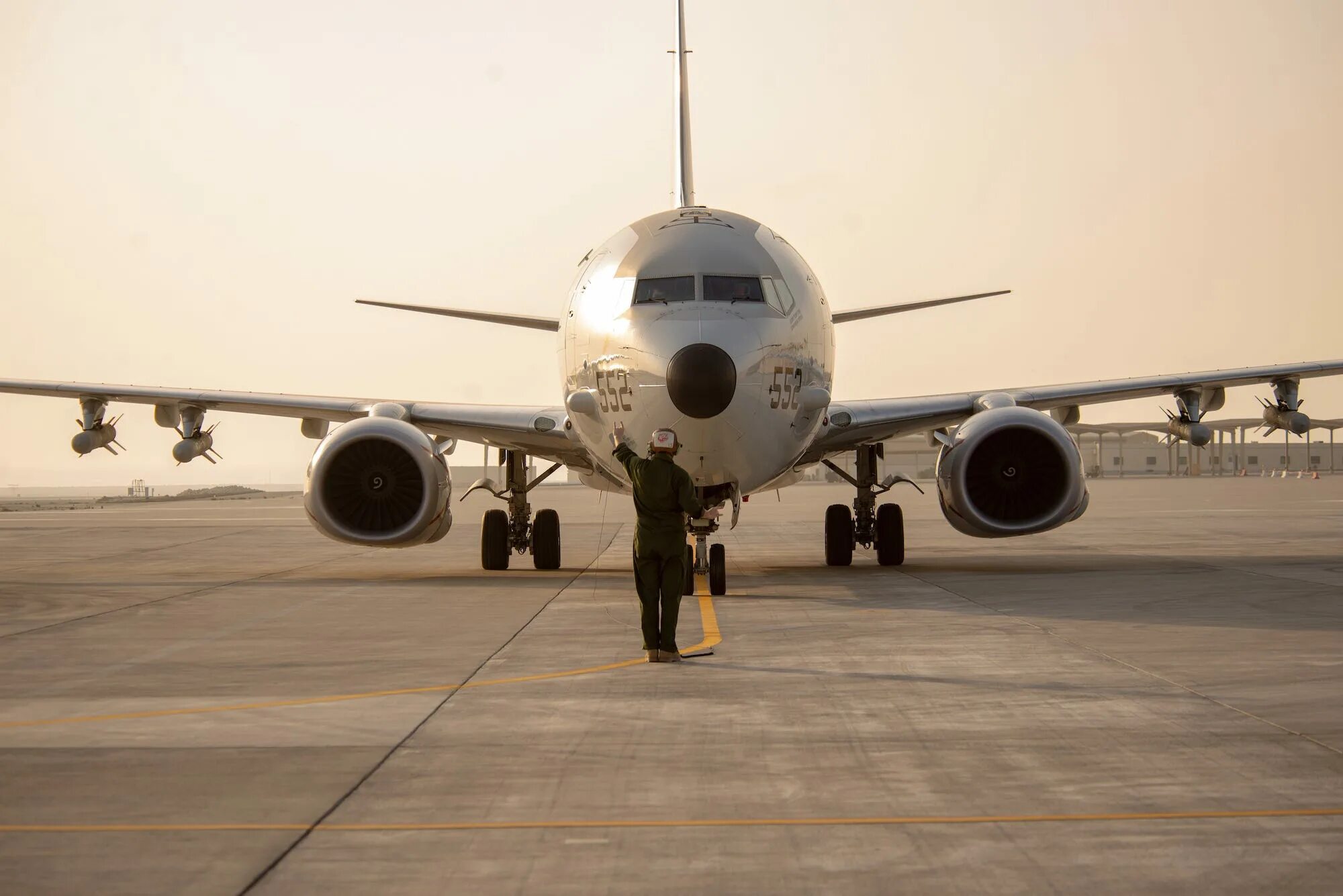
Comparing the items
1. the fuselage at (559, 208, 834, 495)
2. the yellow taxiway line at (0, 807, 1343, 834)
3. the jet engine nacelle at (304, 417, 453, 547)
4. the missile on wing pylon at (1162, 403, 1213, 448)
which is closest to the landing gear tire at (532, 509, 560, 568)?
the jet engine nacelle at (304, 417, 453, 547)

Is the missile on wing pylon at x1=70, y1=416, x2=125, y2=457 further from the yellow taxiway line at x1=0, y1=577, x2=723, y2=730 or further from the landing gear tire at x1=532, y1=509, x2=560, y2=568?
the yellow taxiway line at x1=0, y1=577, x2=723, y2=730

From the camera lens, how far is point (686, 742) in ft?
20.7

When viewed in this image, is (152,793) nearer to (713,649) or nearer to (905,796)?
(905,796)

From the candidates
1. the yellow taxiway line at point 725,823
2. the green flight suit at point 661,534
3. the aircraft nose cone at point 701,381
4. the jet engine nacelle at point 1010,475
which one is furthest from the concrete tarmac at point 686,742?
the aircraft nose cone at point 701,381

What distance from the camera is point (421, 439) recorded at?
52.3 ft

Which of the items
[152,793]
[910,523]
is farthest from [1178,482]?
[152,793]

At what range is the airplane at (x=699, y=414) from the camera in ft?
42.9

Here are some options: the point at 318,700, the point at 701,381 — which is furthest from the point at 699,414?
the point at 318,700

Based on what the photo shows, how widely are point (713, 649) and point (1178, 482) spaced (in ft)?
210

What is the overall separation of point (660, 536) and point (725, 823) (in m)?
4.69

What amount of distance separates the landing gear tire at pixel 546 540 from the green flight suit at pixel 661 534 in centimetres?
860

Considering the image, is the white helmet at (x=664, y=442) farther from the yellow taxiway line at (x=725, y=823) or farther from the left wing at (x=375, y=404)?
the left wing at (x=375, y=404)

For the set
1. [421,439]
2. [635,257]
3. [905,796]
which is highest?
[635,257]

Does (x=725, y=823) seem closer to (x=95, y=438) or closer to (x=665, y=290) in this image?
(x=665, y=290)
